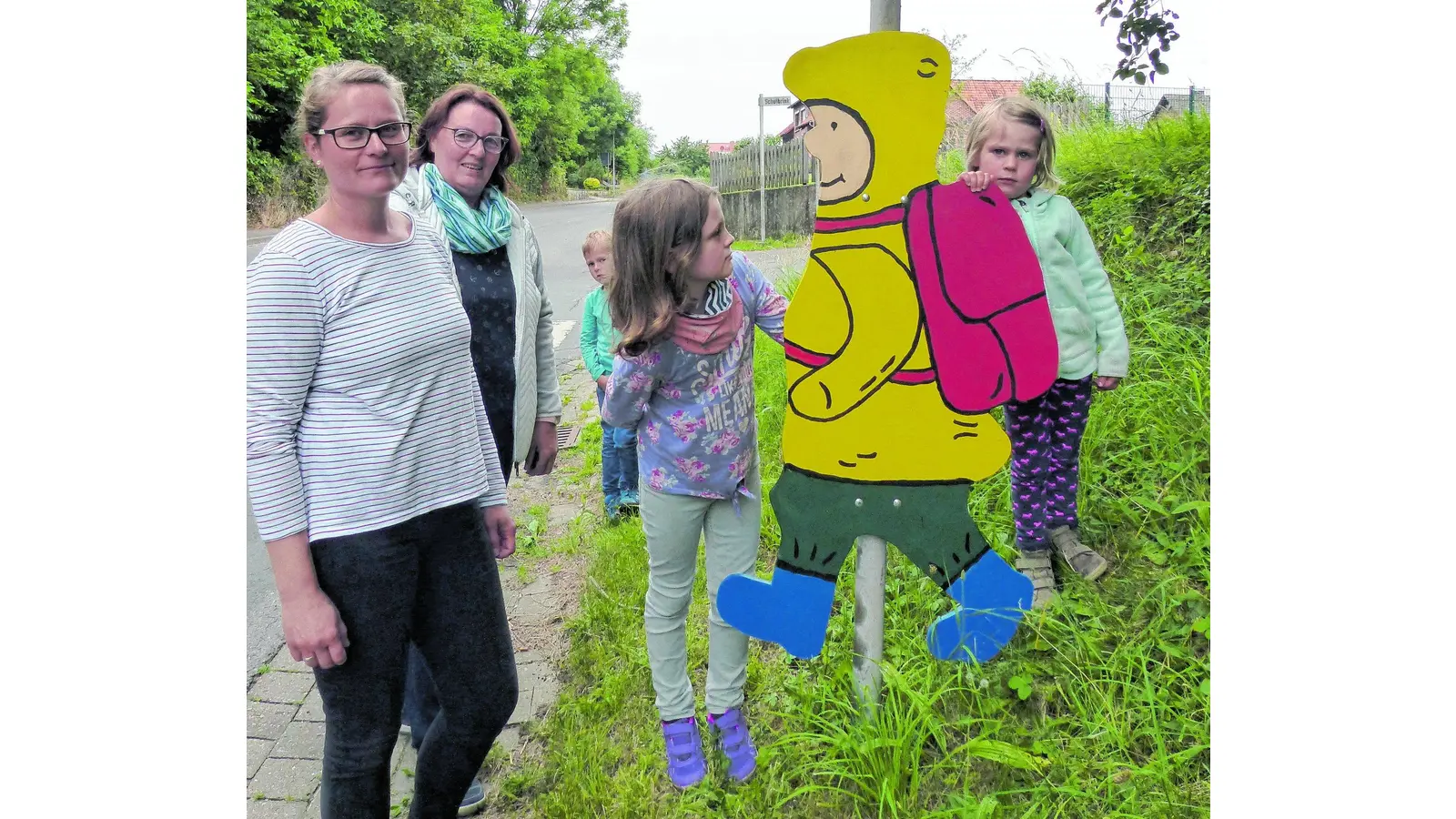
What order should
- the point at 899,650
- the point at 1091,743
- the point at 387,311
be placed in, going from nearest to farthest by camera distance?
1. the point at 387,311
2. the point at 1091,743
3. the point at 899,650

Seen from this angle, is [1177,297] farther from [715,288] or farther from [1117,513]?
[715,288]

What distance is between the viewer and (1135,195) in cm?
395

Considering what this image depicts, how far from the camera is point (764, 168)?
7.95 metres

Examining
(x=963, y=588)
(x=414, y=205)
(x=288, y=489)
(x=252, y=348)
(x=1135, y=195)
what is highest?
(x=1135, y=195)

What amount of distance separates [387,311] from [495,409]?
2.33 feet

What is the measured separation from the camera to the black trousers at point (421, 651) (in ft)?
4.98

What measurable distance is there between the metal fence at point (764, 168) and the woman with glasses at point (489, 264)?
5141 mm

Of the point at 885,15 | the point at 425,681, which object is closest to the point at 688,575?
the point at 425,681

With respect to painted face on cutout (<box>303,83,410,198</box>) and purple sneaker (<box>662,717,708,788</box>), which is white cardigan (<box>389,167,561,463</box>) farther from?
purple sneaker (<box>662,717,708,788</box>)

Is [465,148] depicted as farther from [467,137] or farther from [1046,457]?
[1046,457]

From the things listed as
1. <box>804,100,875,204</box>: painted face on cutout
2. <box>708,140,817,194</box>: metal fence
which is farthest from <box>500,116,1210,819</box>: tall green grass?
<box>708,140,817,194</box>: metal fence

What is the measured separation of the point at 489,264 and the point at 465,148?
0.92ft

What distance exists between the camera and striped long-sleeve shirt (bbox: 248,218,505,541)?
140 centimetres

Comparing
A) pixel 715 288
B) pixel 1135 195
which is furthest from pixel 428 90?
pixel 715 288
